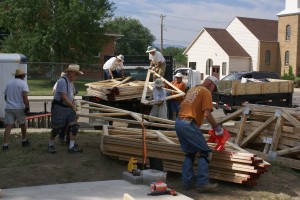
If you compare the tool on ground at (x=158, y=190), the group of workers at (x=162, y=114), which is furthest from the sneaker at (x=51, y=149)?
the tool on ground at (x=158, y=190)

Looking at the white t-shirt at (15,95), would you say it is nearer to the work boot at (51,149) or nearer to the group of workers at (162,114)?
the group of workers at (162,114)

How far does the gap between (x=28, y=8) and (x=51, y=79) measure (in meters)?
7.31

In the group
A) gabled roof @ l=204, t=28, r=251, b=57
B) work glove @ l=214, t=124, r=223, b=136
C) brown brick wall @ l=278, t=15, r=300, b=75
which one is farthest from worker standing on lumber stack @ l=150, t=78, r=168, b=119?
brown brick wall @ l=278, t=15, r=300, b=75

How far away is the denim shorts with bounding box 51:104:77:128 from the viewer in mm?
8758

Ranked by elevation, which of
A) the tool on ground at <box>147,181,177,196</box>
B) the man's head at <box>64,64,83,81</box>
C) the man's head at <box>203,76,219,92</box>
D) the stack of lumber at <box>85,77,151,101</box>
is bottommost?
the tool on ground at <box>147,181,177,196</box>

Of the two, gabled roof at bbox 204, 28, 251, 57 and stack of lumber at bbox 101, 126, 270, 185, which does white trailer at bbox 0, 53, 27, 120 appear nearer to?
stack of lumber at bbox 101, 126, 270, 185

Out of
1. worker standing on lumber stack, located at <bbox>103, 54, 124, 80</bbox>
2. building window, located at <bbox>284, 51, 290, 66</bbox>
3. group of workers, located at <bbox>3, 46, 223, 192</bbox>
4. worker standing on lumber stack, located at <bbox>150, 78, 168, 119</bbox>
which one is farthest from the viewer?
building window, located at <bbox>284, 51, 290, 66</bbox>

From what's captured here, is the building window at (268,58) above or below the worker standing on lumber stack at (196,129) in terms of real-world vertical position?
above

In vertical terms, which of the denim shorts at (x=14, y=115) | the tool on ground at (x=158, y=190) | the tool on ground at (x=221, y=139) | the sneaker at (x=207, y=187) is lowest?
the sneaker at (x=207, y=187)

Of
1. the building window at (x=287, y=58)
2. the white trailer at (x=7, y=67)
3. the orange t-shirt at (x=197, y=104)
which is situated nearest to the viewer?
the orange t-shirt at (x=197, y=104)

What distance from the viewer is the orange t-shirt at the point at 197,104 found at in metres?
6.76

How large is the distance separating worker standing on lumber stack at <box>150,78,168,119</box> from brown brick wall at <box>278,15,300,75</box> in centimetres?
4748

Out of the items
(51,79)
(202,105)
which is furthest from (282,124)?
(51,79)

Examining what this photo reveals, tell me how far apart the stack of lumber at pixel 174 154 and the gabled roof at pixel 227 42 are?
50.6 meters
